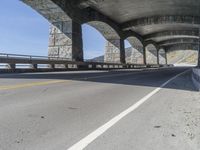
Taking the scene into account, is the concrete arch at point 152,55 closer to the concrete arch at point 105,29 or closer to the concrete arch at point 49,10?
the concrete arch at point 105,29

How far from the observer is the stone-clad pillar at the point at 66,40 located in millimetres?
34906

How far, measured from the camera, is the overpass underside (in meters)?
34.4

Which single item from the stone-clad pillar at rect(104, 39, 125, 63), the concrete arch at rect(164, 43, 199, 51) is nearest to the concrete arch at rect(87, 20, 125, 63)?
the stone-clad pillar at rect(104, 39, 125, 63)

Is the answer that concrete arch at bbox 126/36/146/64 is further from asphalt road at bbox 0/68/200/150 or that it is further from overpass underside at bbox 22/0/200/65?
A: asphalt road at bbox 0/68/200/150

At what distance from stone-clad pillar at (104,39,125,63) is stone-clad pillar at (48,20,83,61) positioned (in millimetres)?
17357

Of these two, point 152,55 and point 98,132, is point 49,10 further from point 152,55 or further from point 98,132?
point 152,55

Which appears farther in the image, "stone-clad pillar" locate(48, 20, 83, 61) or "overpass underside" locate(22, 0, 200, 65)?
"stone-clad pillar" locate(48, 20, 83, 61)

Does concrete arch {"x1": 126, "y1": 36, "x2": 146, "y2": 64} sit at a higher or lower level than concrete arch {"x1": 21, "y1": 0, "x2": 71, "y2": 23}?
lower

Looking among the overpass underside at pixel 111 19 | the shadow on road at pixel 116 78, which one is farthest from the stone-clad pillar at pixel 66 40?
the shadow on road at pixel 116 78

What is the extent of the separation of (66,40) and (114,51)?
2000cm

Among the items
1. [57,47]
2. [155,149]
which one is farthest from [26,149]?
[57,47]

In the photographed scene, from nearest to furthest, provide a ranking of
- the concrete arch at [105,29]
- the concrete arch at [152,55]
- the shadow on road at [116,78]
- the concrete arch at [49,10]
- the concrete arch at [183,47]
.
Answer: the shadow on road at [116,78], the concrete arch at [49,10], the concrete arch at [105,29], the concrete arch at [152,55], the concrete arch at [183,47]

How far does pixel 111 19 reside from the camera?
47938 mm

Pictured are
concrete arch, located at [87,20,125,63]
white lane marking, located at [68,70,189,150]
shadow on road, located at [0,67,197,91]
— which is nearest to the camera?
white lane marking, located at [68,70,189,150]
